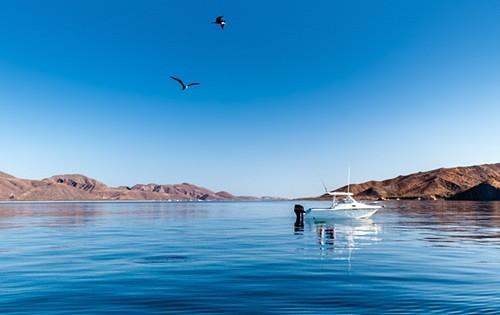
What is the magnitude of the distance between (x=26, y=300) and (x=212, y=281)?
320 inches

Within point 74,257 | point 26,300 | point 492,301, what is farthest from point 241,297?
point 74,257

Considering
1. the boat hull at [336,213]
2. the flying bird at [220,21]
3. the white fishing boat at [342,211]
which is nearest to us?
the flying bird at [220,21]

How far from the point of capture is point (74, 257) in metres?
29.8

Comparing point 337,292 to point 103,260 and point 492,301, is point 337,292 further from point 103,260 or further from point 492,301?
point 103,260

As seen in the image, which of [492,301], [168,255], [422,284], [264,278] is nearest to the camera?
[492,301]

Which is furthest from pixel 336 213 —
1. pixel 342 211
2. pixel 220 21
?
pixel 220 21

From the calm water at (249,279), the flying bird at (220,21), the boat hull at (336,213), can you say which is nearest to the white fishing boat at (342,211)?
the boat hull at (336,213)

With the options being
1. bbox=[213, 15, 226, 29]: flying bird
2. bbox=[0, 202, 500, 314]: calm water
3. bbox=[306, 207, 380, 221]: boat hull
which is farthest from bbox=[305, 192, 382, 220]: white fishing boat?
bbox=[213, 15, 226, 29]: flying bird

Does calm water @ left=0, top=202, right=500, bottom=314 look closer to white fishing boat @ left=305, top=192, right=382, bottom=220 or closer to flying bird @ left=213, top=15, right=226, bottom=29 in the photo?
flying bird @ left=213, top=15, right=226, bottom=29

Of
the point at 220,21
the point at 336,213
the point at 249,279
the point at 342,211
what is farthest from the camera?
the point at 342,211

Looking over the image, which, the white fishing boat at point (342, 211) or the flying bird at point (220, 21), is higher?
the flying bird at point (220, 21)

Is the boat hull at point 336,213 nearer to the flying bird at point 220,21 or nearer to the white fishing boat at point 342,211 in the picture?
the white fishing boat at point 342,211

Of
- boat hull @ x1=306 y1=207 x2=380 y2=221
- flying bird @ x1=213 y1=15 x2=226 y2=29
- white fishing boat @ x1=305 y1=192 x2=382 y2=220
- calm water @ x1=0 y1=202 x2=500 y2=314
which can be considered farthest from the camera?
white fishing boat @ x1=305 y1=192 x2=382 y2=220

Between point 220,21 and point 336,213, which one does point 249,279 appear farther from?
point 336,213
